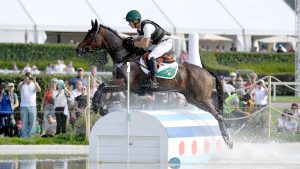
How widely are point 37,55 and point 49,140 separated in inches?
892

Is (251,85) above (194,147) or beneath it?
above

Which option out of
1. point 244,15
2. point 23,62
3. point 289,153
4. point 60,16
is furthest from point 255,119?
point 244,15

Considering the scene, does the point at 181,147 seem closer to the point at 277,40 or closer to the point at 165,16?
the point at 165,16

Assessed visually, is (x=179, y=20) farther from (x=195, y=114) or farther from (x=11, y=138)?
(x=195, y=114)

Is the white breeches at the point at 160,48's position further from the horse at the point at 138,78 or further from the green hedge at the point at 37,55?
the green hedge at the point at 37,55

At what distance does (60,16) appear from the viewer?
48344mm

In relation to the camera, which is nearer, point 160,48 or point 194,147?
point 194,147

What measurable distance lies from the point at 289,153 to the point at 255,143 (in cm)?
158

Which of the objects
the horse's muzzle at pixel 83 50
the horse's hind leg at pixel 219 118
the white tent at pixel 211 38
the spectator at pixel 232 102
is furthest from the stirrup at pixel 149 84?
the white tent at pixel 211 38

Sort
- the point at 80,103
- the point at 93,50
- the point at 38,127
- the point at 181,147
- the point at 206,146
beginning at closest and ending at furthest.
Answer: the point at 181,147
the point at 206,146
the point at 93,50
the point at 80,103
the point at 38,127

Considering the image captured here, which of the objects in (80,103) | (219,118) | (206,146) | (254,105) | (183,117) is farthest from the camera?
(254,105)

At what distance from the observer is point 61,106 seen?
2464cm

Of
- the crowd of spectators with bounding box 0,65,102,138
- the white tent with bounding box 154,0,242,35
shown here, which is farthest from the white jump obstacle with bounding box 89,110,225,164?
the white tent with bounding box 154,0,242,35

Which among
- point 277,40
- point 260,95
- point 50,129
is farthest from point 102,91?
point 277,40
